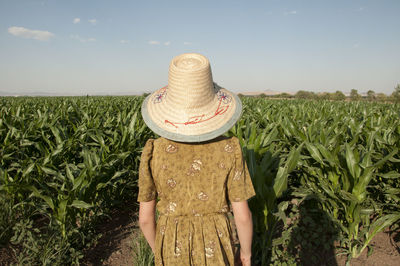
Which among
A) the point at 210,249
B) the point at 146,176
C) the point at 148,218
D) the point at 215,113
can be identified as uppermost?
the point at 215,113

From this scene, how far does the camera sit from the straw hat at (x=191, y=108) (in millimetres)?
1062

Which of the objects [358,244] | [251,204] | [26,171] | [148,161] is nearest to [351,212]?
[358,244]

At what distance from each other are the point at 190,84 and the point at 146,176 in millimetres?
474

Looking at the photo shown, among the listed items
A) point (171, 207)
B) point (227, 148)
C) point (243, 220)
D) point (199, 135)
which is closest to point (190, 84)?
point (199, 135)

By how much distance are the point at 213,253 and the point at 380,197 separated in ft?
9.33

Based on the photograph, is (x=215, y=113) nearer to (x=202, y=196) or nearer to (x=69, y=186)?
(x=202, y=196)

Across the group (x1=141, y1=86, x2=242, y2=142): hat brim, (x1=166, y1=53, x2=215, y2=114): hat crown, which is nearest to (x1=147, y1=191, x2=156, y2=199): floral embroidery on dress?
(x1=141, y1=86, x2=242, y2=142): hat brim

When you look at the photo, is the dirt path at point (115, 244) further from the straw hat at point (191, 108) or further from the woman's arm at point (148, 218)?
the straw hat at point (191, 108)

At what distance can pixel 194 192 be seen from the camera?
119 centimetres

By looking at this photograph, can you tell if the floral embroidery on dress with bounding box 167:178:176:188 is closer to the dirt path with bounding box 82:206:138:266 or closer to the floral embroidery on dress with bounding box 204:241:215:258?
the floral embroidery on dress with bounding box 204:241:215:258

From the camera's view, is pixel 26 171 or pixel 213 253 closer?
pixel 213 253

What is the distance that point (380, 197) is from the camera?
10.1 ft

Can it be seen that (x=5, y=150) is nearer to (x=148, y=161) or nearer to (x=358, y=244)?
(x=148, y=161)

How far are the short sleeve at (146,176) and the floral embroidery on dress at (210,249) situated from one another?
364 mm
